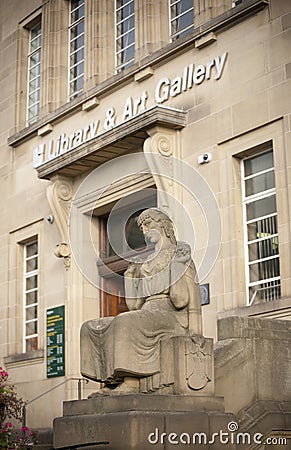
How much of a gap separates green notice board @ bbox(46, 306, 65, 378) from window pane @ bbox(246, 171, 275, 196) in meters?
5.20

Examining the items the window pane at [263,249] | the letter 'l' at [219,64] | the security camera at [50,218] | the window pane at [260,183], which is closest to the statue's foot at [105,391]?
the window pane at [263,249]

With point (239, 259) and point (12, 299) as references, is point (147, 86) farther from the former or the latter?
point (12, 299)

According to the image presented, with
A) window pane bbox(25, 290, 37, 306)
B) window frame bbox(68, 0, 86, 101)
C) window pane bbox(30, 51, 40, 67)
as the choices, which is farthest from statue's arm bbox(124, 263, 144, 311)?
window pane bbox(30, 51, 40, 67)

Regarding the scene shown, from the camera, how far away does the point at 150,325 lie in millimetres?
9539

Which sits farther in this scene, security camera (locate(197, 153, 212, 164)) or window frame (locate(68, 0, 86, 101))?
window frame (locate(68, 0, 86, 101))

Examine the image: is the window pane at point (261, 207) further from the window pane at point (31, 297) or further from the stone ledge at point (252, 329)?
the window pane at point (31, 297)

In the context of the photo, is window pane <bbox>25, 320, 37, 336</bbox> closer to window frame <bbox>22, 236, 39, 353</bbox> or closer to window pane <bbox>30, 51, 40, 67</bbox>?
window frame <bbox>22, 236, 39, 353</bbox>

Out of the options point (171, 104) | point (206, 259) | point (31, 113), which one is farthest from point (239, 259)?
point (31, 113)

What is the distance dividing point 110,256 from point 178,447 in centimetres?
852

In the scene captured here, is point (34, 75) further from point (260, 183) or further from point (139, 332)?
point (139, 332)

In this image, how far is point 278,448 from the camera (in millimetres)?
9820

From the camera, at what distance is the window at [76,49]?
19.0 m

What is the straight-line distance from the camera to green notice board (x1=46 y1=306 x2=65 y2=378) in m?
17.3

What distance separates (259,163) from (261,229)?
3.37ft
